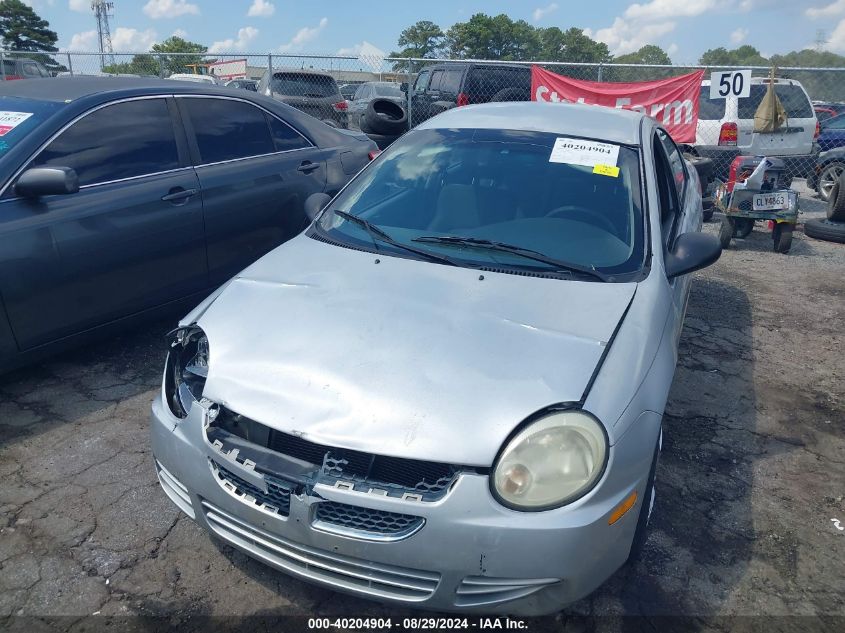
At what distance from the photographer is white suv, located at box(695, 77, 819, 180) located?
31.6 ft

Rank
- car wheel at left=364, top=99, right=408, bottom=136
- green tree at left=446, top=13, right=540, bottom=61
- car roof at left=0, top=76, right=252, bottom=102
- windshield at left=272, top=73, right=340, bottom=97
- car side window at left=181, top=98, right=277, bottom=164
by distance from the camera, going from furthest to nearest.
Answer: green tree at left=446, top=13, right=540, bottom=61
windshield at left=272, top=73, right=340, bottom=97
car wheel at left=364, top=99, right=408, bottom=136
car side window at left=181, top=98, right=277, bottom=164
car roof at left=0, top=76, right=252, bottom=102

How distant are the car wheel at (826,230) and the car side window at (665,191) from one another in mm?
5226

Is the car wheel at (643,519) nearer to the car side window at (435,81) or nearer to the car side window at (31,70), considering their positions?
the car side window at (435,81)

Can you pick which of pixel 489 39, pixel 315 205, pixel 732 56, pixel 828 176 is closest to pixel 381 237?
pixel 315 205

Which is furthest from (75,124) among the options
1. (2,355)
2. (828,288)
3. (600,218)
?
(828,288)

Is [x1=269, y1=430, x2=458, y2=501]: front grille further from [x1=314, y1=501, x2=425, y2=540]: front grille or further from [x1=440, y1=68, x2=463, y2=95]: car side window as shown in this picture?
[x1=440, y1=68, x2=463, y2=95]: car side window

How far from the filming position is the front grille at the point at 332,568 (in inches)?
76.8

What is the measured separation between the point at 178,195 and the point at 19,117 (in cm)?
93

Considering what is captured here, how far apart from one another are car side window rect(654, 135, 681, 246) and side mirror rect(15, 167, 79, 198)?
3036mm

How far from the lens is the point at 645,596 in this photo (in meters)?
2.38

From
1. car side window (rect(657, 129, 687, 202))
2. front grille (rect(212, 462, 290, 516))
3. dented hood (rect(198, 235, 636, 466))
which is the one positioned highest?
car side window (rect(657, 129, 687, 202))

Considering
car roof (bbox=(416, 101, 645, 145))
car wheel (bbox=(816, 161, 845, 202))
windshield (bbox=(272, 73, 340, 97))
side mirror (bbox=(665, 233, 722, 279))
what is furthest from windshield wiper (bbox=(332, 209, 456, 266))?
windshield (bbox=(272, 73, 340, 97))

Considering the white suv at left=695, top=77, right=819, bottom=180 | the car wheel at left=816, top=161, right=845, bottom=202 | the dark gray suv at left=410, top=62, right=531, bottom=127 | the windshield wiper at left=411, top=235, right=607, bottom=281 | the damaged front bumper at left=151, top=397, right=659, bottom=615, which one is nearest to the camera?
the damaged front bumper at left=151, top=397, right=659, bottom=615

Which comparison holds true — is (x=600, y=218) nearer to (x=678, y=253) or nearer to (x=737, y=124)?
(x=678, y=253)
